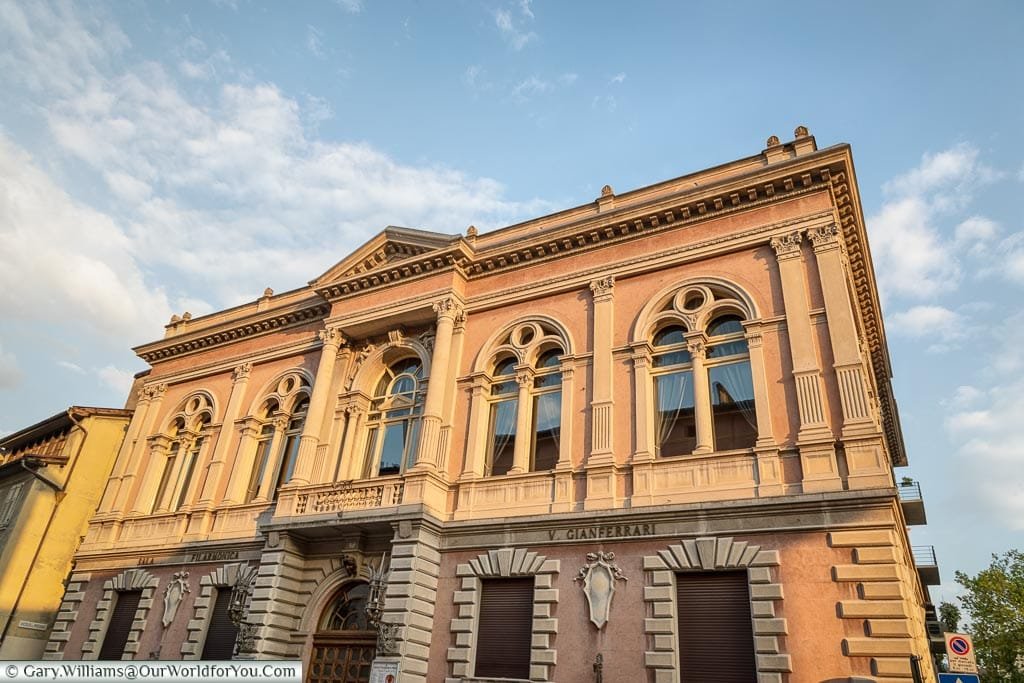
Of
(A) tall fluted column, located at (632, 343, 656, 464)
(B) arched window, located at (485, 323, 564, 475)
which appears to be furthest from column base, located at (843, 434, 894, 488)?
(B) arched window, located at (485, 323, 564, 475)

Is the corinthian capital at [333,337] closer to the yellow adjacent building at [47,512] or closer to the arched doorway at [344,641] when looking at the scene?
the arched doorway at [344,641]

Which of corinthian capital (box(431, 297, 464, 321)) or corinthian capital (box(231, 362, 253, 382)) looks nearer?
corinthian capital (box(431, 297, 464, 321))

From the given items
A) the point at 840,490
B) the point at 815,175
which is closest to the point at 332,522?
the point at 840,490

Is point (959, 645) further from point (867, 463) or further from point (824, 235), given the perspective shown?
point (824, 235)

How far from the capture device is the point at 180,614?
796 inches

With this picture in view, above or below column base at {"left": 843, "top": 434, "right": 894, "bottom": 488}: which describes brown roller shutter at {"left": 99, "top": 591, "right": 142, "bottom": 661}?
below

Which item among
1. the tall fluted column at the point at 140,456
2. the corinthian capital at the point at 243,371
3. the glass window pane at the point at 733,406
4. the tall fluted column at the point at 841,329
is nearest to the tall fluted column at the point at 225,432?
the corinthian capital at the point at 243,371

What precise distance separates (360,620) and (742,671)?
9.42 metres

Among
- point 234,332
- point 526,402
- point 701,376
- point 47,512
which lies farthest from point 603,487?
point 47,512

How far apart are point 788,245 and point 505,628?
10.7m

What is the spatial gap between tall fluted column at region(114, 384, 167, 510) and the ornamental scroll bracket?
55.9 ft

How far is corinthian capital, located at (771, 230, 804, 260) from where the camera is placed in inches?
631

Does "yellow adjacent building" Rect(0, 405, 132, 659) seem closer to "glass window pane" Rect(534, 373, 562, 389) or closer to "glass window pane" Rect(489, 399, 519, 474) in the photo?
"glass window pane" Rect(489, 399, 519, 474)

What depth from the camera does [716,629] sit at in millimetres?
13281
